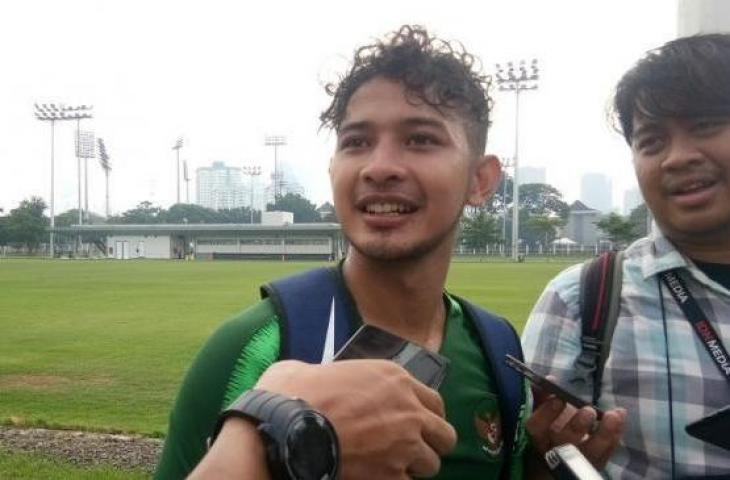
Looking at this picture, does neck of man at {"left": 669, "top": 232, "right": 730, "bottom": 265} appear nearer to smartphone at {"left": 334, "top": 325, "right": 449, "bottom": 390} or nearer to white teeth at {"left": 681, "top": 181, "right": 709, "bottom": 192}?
white teeth at {"left": 681, "top": 181, "right": 709, "bottom": 192}

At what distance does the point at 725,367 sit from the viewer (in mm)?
2205

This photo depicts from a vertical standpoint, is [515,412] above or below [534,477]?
above

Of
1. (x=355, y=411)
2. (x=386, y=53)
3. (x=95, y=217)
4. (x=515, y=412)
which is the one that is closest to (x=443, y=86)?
(x=386, y=53)

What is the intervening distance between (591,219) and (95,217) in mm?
86307

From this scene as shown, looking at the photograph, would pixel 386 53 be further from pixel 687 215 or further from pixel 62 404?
pixel 62 404

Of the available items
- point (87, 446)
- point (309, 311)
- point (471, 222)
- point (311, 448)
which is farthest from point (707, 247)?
point (471, 222)

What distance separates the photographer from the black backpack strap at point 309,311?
5.70ft

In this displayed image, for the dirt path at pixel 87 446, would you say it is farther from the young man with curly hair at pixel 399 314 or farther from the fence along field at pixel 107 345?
the young man with curly hair at pixel 399 314

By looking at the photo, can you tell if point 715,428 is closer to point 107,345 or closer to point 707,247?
point 707,247

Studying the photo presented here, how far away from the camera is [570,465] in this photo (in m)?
1.38

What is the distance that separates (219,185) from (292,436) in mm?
192470

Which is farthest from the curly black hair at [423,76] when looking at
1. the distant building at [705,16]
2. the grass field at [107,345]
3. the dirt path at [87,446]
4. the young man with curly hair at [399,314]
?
the grass field at [107,345]

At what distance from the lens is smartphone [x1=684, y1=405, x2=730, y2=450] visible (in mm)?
1891

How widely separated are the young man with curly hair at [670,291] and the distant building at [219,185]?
17912 cm
